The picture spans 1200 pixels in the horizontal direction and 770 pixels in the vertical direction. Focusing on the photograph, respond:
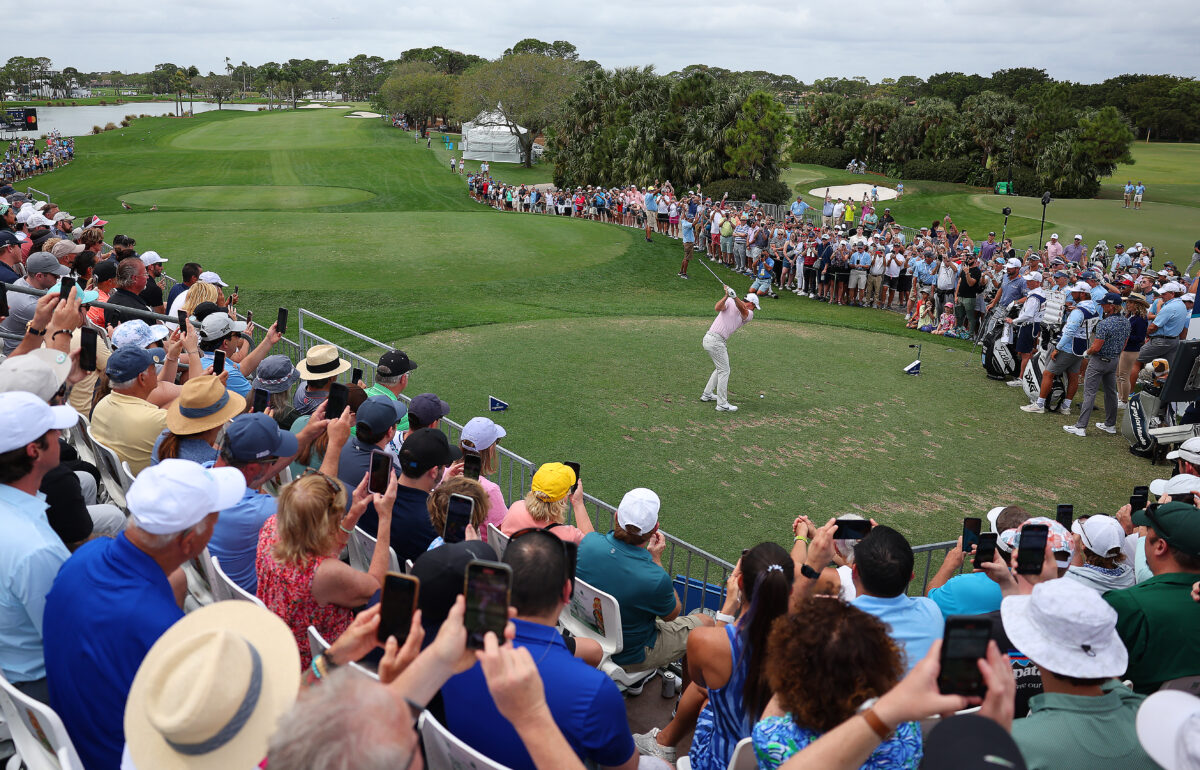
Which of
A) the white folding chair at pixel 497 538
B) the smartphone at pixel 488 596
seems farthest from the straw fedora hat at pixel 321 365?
the smartphone at pixel 488 596

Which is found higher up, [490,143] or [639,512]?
[490,143]

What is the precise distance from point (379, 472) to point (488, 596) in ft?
8.96

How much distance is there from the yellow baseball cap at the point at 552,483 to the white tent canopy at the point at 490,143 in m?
60.8

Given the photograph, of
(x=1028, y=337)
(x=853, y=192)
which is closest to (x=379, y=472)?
→ (x=1028, y=337)

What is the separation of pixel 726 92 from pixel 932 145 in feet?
87.3

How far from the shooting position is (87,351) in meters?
7.18

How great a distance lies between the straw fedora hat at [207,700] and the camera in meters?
→ 2.38

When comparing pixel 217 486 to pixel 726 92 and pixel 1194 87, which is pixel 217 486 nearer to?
pixel 726 92

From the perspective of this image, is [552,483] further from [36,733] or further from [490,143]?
[490,143]

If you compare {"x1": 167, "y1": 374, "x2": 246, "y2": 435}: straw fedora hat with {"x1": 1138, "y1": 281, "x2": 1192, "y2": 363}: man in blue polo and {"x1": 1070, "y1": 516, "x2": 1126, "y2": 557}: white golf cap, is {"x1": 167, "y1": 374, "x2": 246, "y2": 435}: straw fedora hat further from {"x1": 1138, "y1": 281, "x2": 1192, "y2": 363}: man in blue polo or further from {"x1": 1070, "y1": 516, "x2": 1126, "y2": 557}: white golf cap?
{"x1": 1138, "y1": 281, "x2": 1192, "y2": 363}: man in blue polo

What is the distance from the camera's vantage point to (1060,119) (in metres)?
51.9

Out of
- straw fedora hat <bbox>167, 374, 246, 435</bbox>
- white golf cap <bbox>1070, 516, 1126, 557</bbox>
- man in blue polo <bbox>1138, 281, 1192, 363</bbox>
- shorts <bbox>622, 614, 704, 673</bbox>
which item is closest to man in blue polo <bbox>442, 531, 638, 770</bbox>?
shorts <bbox>622, 614, 704, 673</bbox>

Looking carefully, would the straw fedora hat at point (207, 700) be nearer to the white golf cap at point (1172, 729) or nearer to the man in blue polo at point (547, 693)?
the man in blue polo at point (547, 693)

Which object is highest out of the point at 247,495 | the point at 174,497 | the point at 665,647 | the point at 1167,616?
the point at 174,497
